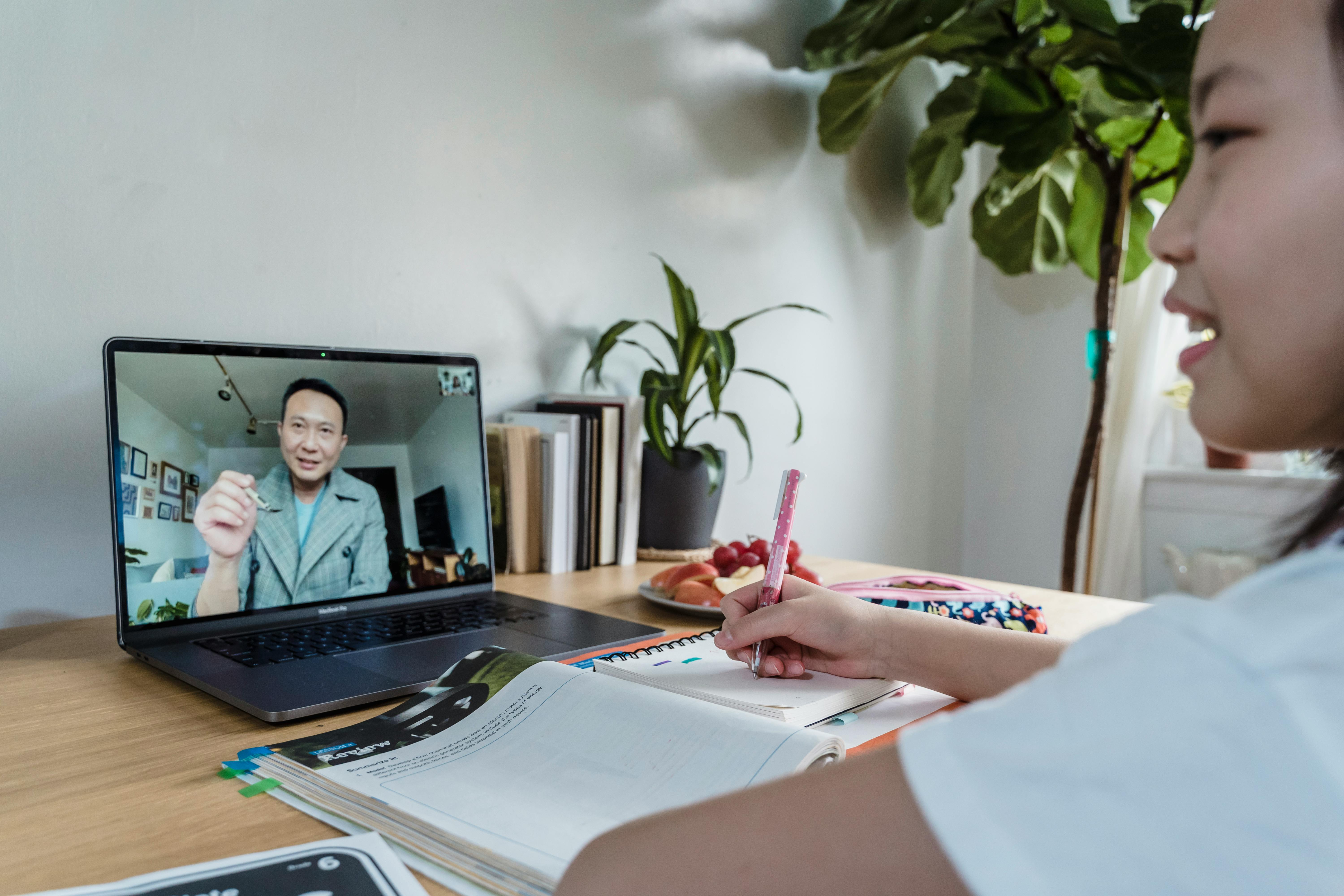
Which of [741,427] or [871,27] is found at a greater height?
[871,27]

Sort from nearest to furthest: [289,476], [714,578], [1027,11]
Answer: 1. [289,476]
2. [714,578]
3. [1027,11]

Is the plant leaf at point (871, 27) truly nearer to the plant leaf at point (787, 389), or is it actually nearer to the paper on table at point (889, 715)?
the plant leaf at point (787, 389)

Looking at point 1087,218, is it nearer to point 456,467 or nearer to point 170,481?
point 456,467

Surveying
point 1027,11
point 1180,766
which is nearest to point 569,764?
point 1180,766

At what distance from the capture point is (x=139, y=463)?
826 millimetres

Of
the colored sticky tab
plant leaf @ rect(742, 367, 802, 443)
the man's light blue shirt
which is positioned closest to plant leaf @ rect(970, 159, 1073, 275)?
plant leaf @ rect(742, 367, 802, 443)

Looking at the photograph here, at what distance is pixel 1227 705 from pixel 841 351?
1.82 m

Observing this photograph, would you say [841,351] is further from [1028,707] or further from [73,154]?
[1028,707]

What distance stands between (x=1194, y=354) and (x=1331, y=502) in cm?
9

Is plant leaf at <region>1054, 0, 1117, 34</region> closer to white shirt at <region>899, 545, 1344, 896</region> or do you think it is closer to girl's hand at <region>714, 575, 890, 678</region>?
girl's hand at <region>714, 575, 890, 678</region>

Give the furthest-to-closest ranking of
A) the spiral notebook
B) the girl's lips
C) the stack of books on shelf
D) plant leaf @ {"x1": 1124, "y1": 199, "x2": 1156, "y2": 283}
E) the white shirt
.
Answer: plant leaf @ {"x1": 1124, "y1": 199, "x2": 1156, "y2": 283}
the stack of books on shelf
the spiral notebook
the girl's lips
the white shirt

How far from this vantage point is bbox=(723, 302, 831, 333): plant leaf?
1388 mm

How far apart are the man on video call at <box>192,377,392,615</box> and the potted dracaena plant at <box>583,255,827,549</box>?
0.48 metres

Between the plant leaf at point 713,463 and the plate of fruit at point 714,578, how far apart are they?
0.66 feet
